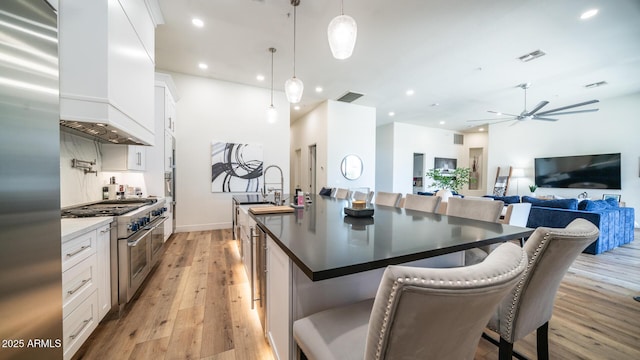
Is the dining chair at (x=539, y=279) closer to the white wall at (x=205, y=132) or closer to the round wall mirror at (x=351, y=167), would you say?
the white wall at (x=205, y=132)

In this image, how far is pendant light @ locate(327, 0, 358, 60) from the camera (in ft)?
6.04

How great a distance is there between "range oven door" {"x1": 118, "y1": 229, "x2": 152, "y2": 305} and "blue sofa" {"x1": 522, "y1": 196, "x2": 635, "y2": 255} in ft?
18.5

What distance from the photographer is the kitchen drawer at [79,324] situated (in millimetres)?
1287

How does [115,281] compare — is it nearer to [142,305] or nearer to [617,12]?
[142,305]

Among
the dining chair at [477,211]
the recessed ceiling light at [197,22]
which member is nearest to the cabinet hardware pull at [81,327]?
the dining chair at [477,211]

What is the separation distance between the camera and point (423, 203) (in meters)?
2.26

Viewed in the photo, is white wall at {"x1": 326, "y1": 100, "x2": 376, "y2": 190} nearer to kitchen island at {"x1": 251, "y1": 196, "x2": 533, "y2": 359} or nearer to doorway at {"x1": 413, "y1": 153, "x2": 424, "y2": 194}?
doorway at {"x1": 413, "y1": 153, "x2": 424, "y2": 194}

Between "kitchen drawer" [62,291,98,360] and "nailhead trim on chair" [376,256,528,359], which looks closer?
"nailhead trim on chair" [376,256,528,359]

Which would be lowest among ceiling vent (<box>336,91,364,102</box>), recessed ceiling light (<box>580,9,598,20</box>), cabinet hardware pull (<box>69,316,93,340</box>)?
cabinet hardware pull (<box>69,316,93,340</box>)

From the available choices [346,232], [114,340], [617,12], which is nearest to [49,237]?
[114,340]

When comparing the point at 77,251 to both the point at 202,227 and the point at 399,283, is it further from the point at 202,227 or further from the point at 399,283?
the point at 202,227

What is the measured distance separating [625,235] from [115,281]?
7.43 meters

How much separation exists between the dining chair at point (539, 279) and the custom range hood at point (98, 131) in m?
2.84

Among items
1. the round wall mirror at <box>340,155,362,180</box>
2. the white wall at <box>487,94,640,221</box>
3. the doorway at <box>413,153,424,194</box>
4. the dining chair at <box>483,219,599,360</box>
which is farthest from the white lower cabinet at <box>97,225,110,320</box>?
the white wall at <box>487,94,640,221</box>
